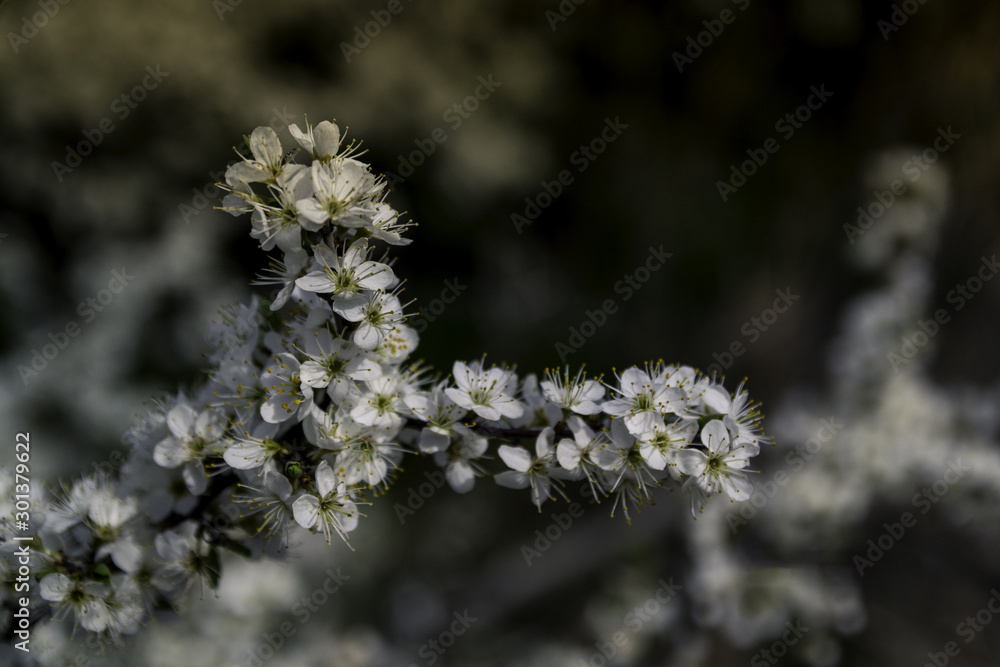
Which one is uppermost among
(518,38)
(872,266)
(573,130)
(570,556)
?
(872,266)

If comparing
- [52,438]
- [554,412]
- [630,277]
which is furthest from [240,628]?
[630,277]

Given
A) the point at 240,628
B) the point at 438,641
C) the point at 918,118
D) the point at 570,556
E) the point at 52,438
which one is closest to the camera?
the point at 240,628

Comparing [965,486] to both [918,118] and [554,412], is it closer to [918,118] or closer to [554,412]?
[554,412]
